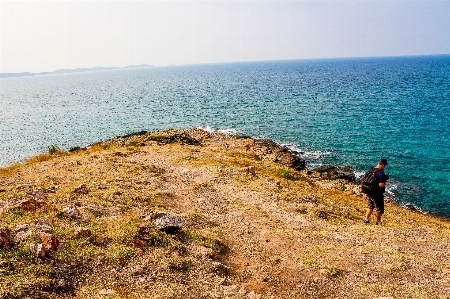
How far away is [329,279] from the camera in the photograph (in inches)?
547

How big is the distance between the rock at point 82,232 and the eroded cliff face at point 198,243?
4 cm

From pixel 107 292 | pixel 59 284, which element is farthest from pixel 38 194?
pixel 107 292

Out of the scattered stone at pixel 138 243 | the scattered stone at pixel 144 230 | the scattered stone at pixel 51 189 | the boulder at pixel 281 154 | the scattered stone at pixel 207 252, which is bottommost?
the boulder at pixel 281 154

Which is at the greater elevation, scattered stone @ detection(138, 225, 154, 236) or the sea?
scattered stone @ detection(138, 225, 154, 236)

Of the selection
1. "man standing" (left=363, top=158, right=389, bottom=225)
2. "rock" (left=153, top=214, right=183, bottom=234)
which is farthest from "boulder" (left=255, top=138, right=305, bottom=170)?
"rock" (left=153, top=214, right=183, bottom=234)

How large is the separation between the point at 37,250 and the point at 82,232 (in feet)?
6.74

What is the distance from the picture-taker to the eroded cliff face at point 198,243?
42.1 feet

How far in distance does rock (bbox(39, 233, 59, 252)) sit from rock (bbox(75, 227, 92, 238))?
39.2 inches

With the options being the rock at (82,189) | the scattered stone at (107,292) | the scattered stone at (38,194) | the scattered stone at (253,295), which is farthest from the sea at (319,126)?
the scattered stone at (38,194)

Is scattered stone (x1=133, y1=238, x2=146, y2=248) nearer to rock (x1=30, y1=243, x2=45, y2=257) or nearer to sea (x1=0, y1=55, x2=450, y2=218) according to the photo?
rock (x1=30, y1=243, x2=45, y2=257)

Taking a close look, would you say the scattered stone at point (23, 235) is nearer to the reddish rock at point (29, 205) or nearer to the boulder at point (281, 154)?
the reddish rock at point (29, 205)

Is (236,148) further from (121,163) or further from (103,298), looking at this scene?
(103,298)

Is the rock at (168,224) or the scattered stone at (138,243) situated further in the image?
the rock at (168,224)

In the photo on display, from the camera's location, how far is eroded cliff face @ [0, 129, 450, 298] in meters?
12.8
